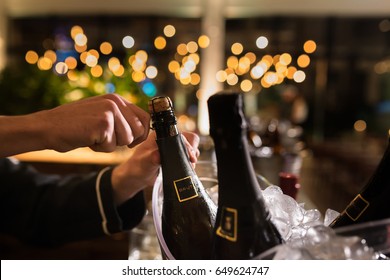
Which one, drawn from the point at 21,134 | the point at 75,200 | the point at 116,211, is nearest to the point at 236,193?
the point at 21,134

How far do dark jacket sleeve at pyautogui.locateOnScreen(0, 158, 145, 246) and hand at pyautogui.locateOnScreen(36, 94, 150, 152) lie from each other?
0.31 metres

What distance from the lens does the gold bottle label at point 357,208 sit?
1.59ft

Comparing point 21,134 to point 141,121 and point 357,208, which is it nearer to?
point 141,121

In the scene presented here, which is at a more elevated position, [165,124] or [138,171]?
[165,124]

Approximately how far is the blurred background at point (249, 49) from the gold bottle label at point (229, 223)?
5604 mm

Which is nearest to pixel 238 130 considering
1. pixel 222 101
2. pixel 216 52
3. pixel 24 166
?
pixel 222 101

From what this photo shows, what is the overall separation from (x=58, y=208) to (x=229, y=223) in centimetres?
68

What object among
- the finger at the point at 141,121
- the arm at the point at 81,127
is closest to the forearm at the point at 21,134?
the arm at the point at 81,127

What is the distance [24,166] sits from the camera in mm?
1114

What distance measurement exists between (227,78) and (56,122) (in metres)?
6.22

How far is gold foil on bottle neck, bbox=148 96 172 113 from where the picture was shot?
0.44m

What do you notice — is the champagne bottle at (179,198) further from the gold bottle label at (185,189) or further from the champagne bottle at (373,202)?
the champagne bottle at (373,202)

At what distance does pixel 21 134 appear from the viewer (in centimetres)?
51
